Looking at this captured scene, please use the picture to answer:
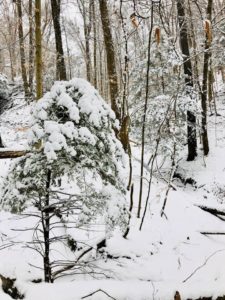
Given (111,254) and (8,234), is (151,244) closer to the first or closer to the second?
(111,254)

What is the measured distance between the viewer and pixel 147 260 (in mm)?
5574

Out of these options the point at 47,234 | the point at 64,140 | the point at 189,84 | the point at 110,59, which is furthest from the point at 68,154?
the point at 189,84

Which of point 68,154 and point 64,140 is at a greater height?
point 64,140

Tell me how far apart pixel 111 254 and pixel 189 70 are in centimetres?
905

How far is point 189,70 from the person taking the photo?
12.8 m

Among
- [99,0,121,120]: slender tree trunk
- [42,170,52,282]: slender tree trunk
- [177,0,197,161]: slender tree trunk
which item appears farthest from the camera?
[177,0,197,161]: slender tree trunk

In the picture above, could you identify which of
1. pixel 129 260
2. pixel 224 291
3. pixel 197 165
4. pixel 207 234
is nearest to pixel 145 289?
pixel 224 291

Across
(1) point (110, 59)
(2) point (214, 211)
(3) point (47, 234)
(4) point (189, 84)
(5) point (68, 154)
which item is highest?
(1) point (110, 59)

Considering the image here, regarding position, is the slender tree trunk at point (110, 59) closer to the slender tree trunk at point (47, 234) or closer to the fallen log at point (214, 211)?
the fallen log at point (214, 211)

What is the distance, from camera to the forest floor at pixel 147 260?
4074mm

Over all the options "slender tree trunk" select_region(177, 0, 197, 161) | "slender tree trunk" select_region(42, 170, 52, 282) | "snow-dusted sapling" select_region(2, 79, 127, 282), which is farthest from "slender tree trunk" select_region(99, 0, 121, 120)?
"slender tree trunk" select_region(42, 170, 52, 282)

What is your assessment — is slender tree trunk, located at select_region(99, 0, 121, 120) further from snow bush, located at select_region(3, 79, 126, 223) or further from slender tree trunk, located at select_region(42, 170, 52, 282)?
slender tree trunk, located at select_region(42, 170, 52, 282)

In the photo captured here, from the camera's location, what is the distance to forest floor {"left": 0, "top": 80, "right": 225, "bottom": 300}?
407 cm

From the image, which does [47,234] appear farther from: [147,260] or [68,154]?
[147,260]
